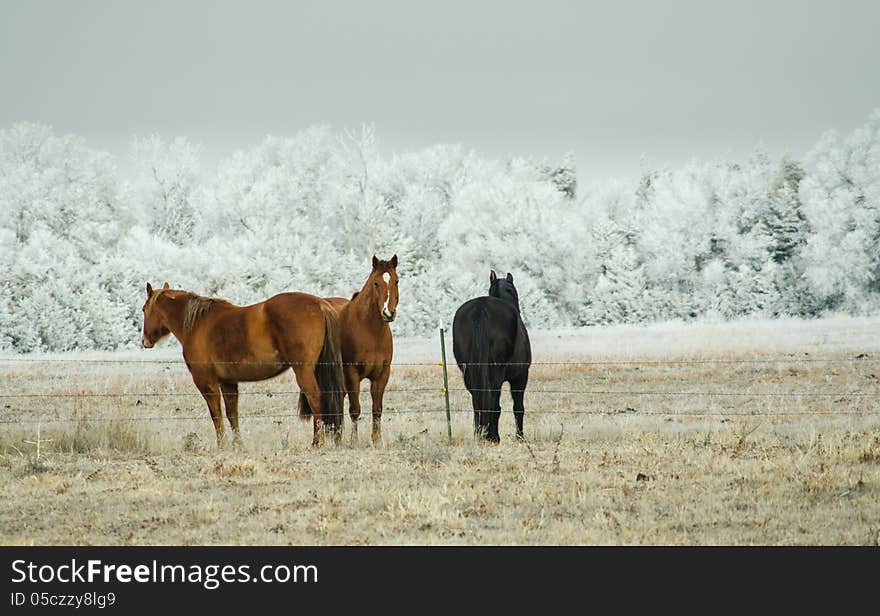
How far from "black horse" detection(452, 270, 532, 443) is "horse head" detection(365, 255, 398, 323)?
754 mm

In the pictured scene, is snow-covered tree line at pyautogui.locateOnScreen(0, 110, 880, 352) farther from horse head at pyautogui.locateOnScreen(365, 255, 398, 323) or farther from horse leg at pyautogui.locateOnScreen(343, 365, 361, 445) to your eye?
horse head at pyautogui.locateOnScreen(365, 255, 398, 323)

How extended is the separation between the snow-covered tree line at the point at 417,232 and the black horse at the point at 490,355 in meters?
30.5

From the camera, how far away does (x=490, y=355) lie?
11.7m

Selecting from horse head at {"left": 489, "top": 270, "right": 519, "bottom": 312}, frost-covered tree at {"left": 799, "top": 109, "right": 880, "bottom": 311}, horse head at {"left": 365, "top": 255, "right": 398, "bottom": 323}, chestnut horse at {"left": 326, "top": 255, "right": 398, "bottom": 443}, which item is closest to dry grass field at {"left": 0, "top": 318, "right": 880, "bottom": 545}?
chestnut horse at {"left": 326, "top": 255, "right": 398, "bottom": 443}

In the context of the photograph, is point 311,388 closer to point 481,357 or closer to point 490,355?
point 481,357

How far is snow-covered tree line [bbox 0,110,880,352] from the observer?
4375 centimetres

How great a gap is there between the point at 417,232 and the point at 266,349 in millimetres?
41389

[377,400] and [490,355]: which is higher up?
[490,355]

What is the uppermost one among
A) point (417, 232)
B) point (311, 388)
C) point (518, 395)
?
point (417, 232)

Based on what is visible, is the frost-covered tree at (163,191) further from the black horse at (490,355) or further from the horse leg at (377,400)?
the black horse at (490,355)

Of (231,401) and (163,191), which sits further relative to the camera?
(163,191)

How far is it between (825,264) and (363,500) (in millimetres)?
44654

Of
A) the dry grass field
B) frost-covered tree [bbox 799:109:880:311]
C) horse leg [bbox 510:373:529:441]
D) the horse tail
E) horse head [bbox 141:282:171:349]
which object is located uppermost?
frost-covered tree [bbox 799:109:880:311]

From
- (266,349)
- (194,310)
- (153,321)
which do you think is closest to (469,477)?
(266,349)
